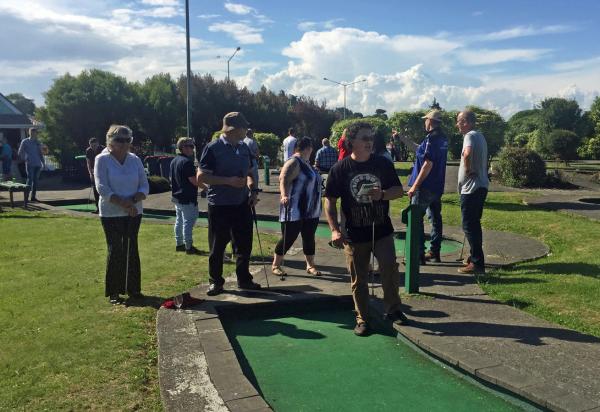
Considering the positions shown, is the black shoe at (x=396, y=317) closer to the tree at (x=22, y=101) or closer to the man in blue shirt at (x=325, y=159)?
the man in blue shirt at (x=325, y=159)

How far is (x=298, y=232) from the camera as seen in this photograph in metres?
6.36

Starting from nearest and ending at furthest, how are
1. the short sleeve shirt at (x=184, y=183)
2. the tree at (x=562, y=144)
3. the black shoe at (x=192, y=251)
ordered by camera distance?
the short sleeve shirt at (x=184, y=183), the black shoe at (x=192, y=251), the tree at (x=562, y=144)

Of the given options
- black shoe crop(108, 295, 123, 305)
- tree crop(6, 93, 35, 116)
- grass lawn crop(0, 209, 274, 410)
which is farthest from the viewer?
tree crop(6, 93, 35, 116)

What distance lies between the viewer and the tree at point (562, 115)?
38.7m

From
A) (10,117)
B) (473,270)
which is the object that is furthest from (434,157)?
(10,117)

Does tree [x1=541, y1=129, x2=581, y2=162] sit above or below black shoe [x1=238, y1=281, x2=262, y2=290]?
above

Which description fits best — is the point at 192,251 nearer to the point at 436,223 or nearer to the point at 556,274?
the point at 436,223

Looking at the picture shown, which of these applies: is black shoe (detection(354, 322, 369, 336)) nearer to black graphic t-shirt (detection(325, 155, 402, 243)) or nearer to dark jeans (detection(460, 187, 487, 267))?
black graphic t-shirt (detection(325, 155, 402, 243))

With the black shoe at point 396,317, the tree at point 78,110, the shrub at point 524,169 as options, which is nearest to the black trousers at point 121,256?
the black shoe at point 396,317

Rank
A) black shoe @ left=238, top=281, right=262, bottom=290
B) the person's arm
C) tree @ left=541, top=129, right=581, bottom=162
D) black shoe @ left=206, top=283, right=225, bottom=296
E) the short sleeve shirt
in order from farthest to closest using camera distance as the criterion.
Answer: tree @ left=541, top=129, right=581, bottom=162
the short sleeve shirt
the person's arm
black shoe @ left=238, top=281, right=262, bottom=290
black shoe @ left=206, top=283, right=225, bottom=296

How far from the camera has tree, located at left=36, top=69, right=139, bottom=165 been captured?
3247cm

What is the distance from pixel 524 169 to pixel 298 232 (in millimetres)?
13908

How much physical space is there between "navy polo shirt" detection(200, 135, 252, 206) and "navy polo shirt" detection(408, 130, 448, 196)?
2280 millimetres

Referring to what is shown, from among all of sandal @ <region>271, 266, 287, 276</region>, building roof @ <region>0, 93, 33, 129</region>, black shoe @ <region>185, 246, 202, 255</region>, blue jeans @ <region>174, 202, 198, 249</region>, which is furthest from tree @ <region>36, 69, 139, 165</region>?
sandal @ <region>271, 266, 287, 276</region>
